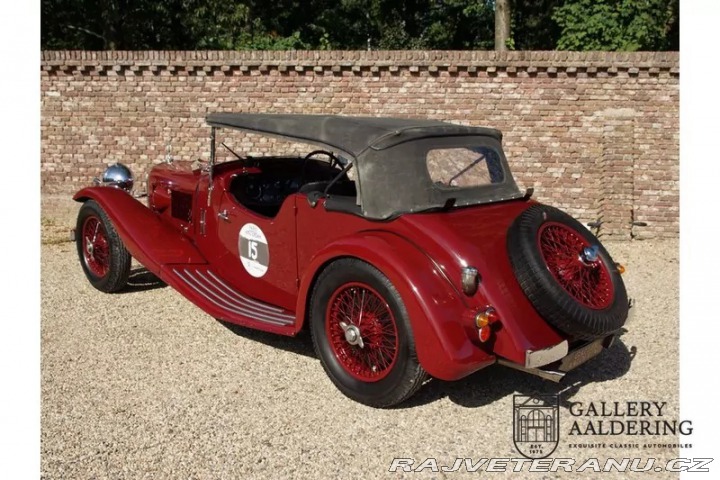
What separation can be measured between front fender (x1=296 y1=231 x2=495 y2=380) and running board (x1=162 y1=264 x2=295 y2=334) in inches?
37.7

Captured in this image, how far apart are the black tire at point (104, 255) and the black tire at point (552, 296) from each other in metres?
3.68

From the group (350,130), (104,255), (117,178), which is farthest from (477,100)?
(104,255)

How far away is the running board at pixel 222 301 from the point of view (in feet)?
14.3

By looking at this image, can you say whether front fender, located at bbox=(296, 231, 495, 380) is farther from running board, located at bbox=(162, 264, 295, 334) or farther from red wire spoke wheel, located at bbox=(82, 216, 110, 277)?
red wire spoke wheel, located at bbox=(82, 216, 110, 277)

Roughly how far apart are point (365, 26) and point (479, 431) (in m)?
21.0

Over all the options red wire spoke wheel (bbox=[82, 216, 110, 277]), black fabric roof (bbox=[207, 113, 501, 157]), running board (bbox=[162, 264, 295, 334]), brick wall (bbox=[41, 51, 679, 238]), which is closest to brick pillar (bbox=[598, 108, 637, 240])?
brick wall (bbox=[41, 51, 679, 238])

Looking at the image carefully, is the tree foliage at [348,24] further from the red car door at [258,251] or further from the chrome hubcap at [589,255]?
the chrome hubcap at [589,255]

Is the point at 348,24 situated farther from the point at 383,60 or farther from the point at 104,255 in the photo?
the point at 104,255

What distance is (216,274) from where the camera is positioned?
5195mm

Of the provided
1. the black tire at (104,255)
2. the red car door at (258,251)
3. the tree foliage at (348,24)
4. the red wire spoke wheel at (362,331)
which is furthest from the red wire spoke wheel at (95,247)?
the tree foliage at (348,24)

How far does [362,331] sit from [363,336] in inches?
1.3

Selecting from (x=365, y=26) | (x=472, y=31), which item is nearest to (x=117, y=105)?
(x=365, y=26)

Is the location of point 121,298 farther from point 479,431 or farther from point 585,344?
point 585,344

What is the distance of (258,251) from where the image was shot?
4715 millimetres
